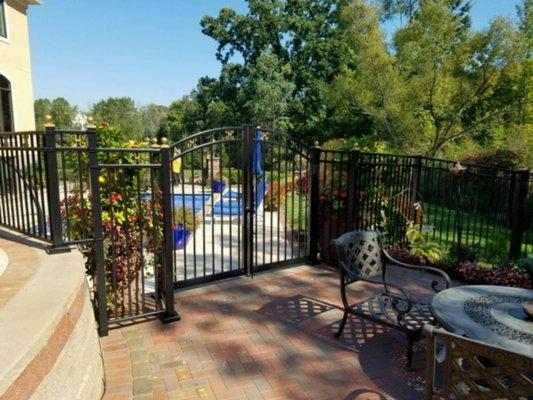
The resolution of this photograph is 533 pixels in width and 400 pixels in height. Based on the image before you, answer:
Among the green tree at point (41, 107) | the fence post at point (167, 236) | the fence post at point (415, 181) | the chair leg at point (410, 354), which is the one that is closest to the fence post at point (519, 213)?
the fence post at point (415, 181)

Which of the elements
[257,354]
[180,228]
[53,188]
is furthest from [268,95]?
[257,354]

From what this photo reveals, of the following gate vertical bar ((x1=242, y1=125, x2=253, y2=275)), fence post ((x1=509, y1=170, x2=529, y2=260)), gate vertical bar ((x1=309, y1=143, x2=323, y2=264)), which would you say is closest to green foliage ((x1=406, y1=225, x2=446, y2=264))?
fence post ((x1=509, y1=170, x2=529, y2=260))

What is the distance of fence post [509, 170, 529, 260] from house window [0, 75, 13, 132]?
13.9 m

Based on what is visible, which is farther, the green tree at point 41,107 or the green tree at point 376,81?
the green tree at point 41,107

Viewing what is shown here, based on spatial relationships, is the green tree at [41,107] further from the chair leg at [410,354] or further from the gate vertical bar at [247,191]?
the chair leg at [410,354]

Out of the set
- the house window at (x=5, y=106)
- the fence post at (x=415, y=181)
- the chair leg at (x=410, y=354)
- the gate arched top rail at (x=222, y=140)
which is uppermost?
the house window at (x=5, y=106)

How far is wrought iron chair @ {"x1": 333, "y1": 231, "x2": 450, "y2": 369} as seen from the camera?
3.23 m

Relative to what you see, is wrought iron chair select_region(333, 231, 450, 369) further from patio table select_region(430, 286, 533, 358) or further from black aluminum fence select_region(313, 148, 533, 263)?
black aluminum fence select_region(313, 148, 533, 263)

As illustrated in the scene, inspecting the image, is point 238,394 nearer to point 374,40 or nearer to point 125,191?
point 125,191

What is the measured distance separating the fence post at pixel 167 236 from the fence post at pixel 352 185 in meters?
2.59

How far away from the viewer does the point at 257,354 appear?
11.0 ft

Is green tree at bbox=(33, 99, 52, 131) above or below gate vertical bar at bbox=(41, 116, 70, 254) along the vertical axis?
above

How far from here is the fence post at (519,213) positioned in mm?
5375

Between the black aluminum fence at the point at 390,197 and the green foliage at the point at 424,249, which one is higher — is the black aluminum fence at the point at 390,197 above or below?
above
